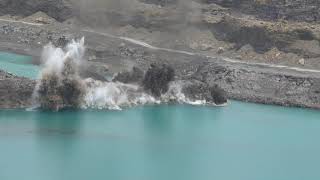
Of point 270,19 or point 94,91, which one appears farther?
point 270,19

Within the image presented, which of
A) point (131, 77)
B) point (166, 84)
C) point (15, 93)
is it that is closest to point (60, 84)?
point (15, 93)

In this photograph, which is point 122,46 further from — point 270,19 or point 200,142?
point 200,142

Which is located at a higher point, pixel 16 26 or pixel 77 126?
pixel 16 26

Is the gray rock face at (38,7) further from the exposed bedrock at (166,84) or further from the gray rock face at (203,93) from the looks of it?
the gray rock face at (203,93)

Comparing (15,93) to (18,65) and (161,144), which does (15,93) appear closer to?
(161,144)

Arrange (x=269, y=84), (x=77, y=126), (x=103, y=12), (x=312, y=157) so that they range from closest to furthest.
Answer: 1. (x=312, y=157)
2. (x=77, y=126)
3. (x=269, y=84)
4. (x=103, y=12)

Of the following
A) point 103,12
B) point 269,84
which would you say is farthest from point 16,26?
point 269,84

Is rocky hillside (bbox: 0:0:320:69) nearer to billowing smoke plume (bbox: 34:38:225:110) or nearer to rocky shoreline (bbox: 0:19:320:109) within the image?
rocky shoreline (bbox: 0:19:320:109)

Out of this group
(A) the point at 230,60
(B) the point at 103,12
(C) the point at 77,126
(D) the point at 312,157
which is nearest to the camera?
(D) the point at 312,157

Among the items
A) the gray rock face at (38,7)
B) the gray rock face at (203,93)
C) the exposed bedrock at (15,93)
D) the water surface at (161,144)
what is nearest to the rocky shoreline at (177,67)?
the exposed bedrock at (15,93)
